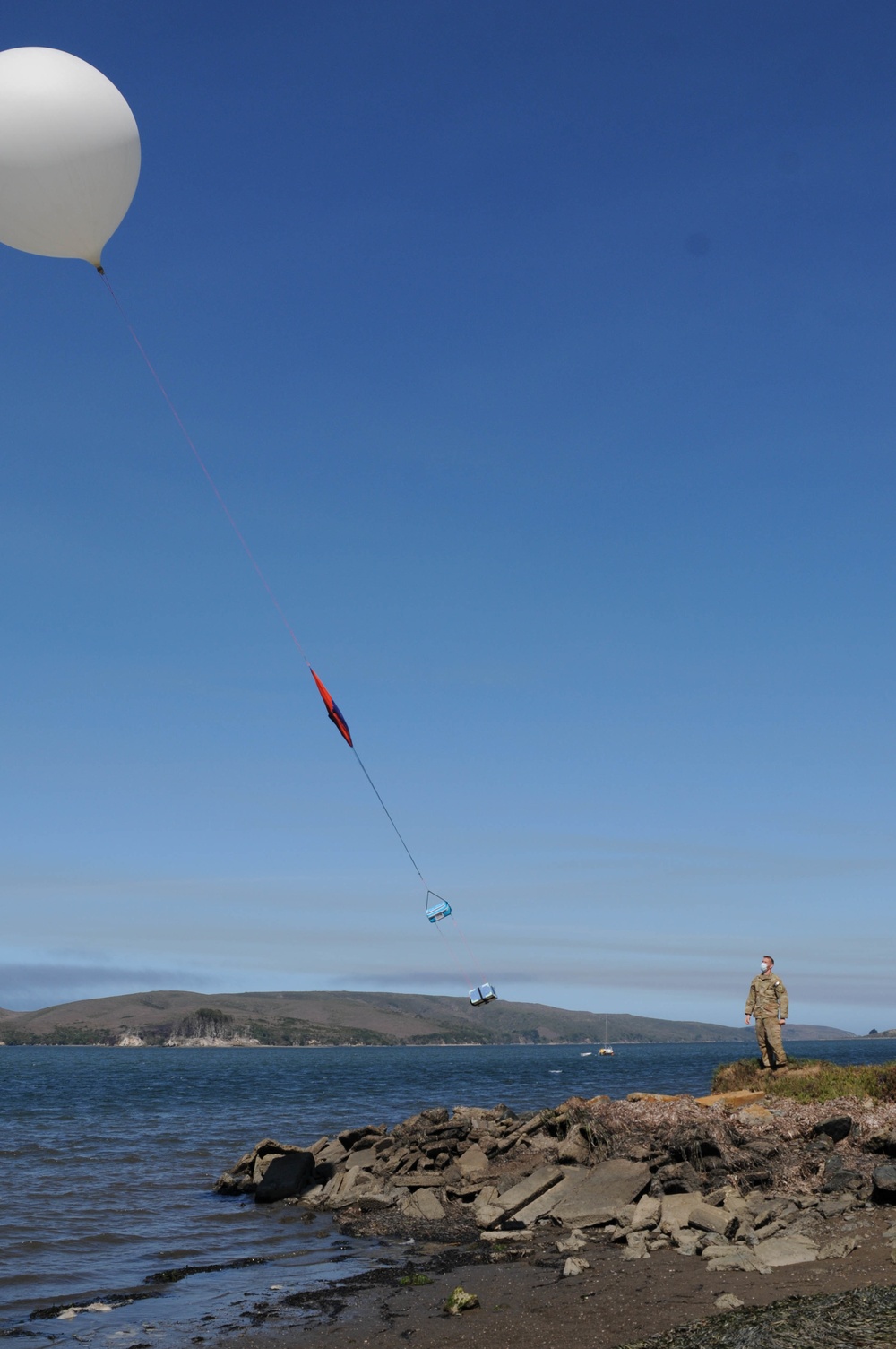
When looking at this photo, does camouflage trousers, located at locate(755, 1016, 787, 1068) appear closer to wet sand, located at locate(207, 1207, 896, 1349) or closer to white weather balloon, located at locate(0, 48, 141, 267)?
wet sand, located at locate(207, 1207, 896, 1349)

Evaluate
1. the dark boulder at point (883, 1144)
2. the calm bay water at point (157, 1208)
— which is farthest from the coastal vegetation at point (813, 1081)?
the calm bay water at point (157, 1208)

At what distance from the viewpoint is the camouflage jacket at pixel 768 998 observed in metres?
23.2

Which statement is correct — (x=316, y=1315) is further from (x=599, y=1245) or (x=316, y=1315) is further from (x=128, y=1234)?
(x=128, y=1234)

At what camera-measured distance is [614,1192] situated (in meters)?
16.5

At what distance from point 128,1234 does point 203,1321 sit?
7.21m

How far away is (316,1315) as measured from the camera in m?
12.5

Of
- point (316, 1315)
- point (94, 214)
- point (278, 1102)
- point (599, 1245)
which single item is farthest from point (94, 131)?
point (278, 1102)

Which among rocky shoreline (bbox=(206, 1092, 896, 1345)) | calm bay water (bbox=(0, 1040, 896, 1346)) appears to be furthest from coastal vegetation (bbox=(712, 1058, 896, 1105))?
calm bay water (bbox=(0, 1040, 896, 1346))

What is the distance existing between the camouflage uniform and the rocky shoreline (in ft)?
5.48

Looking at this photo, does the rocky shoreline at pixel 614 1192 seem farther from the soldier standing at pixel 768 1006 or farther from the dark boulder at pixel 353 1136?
the soldier standing at pixel 768 1006

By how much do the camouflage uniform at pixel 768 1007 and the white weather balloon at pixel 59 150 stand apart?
19740mm

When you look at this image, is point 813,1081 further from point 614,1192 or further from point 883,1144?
point 614,1192

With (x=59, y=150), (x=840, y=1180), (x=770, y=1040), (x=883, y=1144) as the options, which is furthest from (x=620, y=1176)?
(x=59, y=150)

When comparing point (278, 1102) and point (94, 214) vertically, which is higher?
point (94, 214)
